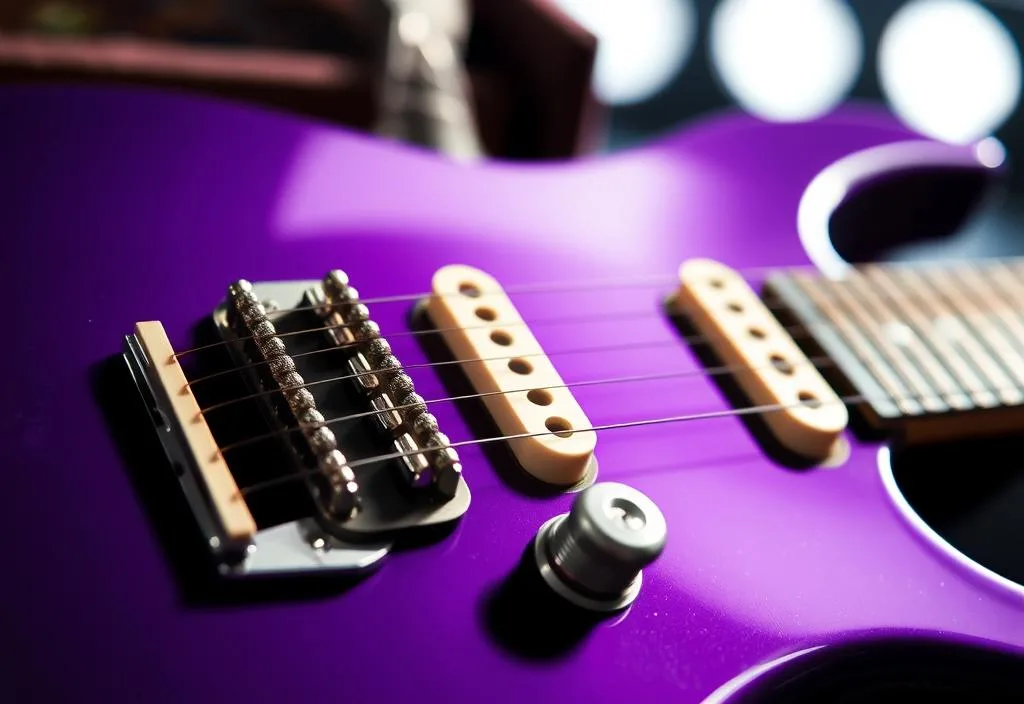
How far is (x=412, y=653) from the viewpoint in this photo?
456mm

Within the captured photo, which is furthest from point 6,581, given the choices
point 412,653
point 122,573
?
point 412,653

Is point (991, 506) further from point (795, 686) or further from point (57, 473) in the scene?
point (57, 473)

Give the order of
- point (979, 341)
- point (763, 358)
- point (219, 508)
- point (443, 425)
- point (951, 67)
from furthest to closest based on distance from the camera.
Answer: point (951, 67), point (979, 341), point (763, 358), point (443, 425), point (219, 508)

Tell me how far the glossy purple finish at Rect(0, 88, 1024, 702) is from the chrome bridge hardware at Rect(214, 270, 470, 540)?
0.03 metres

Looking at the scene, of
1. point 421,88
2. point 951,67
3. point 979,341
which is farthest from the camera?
point 951,67

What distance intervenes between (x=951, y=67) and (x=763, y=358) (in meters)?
1.43

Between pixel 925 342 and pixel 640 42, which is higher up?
pixel 640 42

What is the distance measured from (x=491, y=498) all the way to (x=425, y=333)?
126 mm

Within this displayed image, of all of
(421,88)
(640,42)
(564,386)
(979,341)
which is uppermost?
(640,42)

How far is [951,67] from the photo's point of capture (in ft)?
5.97

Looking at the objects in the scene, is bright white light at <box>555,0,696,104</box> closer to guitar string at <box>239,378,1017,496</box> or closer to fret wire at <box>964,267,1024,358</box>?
fret wire at <box>964,267,1024,358</box>

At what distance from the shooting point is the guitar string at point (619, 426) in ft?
1.57

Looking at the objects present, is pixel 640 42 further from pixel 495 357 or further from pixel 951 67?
pixel 495 357

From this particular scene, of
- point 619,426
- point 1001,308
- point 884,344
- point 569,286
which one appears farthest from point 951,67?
point 619,426
